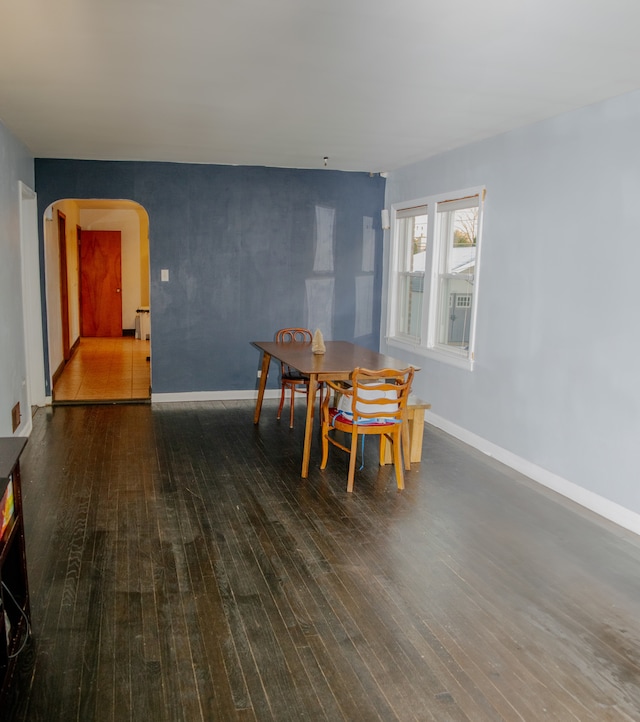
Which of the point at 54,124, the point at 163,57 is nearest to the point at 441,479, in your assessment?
the point at 163,57

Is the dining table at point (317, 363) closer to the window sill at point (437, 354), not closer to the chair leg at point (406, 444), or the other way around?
the chair leg at point (406, 444)

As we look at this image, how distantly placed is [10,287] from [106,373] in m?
3.36

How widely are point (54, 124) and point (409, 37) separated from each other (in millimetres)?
2998

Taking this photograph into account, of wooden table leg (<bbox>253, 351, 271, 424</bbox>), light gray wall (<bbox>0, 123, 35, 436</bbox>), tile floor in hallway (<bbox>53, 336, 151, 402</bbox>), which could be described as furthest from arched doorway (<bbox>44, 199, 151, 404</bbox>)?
wooden table leg (<bbox>253, 351, 271, 424</bbox>)

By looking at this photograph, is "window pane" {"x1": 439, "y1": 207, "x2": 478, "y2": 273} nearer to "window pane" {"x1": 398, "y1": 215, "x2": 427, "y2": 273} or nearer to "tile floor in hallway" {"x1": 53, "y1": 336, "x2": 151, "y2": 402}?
"window pane" {"x1": 398, "y1": 215, "x2": 427, "y2": 273}

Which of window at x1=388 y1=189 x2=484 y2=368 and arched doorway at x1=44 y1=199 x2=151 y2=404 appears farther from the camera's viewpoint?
arched doorway at x1=44 y1=199 x2=151 y2=404

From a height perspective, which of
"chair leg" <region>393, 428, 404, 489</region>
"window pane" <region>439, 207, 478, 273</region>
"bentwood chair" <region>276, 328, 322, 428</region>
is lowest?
"chair leg" <region>393, 428, 404, 489</region>

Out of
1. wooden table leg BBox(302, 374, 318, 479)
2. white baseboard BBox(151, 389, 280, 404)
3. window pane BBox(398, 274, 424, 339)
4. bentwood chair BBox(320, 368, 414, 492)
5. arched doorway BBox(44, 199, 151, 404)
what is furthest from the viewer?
arched doorway BBox(44, 199, 151, 404)

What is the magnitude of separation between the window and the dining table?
34.0 inches

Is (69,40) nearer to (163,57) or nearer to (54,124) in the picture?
(163,57)

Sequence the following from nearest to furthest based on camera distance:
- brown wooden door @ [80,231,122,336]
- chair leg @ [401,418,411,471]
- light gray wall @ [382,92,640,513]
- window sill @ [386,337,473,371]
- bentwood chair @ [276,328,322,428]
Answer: light gray wall @ [382,92,640,513]
chair leg @ [401,418,411,471]
window sill @ [386,337,473,371]
bentwood chair @ [276,328,322,428]
brown wooden door @ [80,231,122,336]

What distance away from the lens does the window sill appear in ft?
17.8

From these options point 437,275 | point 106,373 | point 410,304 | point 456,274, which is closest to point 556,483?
point 456,274

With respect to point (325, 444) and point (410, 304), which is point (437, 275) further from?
point (325, 444)
